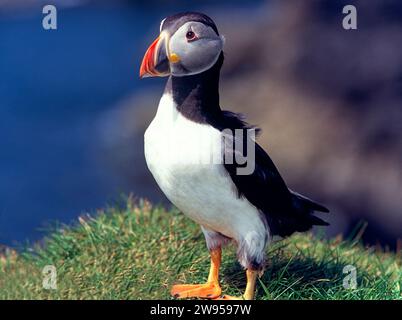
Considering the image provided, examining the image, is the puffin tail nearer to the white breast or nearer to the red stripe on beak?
the white breast

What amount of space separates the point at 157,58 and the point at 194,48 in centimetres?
16

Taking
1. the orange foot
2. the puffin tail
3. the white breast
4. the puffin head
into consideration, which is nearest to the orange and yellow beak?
the puffin head

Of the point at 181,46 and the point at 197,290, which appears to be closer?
the point at 181,46

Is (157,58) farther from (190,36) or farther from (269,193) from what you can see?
(269,193)

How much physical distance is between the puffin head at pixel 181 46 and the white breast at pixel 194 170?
0.15 m

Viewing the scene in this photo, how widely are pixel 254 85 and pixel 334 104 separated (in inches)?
24.5

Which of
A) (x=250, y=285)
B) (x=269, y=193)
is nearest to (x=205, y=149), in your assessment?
(x=269, y=193)

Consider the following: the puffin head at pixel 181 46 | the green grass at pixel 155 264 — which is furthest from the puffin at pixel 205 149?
the green grass at pixel 155 264

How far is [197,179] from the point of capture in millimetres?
3275

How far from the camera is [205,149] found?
3258 mm

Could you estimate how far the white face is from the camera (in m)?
3.22

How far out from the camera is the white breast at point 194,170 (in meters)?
3.26

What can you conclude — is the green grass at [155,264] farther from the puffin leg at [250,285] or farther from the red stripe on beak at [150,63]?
the red stripe on beak at [150,63]
